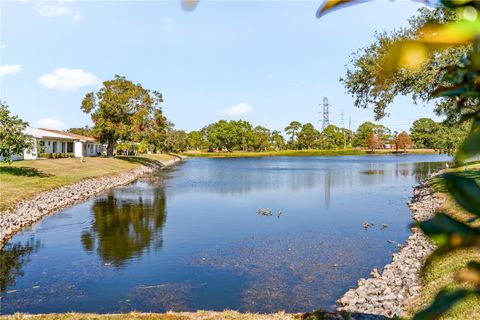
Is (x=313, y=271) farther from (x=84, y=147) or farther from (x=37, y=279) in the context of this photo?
(x=84, y=147)

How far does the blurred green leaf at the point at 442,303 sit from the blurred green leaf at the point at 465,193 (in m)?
0.15

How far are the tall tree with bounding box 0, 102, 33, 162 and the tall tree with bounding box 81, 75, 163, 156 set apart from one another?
100 ft

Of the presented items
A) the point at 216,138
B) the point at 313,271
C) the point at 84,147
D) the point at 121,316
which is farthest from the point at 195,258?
the point at 216,138

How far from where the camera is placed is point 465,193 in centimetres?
72

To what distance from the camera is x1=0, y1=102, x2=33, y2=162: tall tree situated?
3241 centimetres

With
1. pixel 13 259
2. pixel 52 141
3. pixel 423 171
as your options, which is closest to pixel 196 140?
pixel 52 141

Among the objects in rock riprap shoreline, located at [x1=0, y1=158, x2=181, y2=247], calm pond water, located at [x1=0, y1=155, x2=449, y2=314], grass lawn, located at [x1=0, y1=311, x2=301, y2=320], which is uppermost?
rock riprap shoreline, located at [x1=0, y1=158, x2=181, y2=247]

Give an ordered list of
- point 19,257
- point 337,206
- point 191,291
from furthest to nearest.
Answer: point 337,206, point 19,257, point 191,291

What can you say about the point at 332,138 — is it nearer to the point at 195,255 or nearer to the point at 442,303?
the point at 195,255

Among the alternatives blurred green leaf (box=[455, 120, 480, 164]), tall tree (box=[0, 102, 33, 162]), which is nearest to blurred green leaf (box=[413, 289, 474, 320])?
blurred green leaf (box=[455, 120, 480, 164])

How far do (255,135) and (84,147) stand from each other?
96.4 m

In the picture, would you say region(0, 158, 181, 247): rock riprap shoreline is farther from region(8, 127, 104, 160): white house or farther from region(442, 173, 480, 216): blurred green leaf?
region(442, 173, 480, 216): blurred green leaf

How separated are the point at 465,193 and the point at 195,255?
16.6 metres

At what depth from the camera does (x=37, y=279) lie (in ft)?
45.3
